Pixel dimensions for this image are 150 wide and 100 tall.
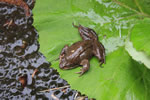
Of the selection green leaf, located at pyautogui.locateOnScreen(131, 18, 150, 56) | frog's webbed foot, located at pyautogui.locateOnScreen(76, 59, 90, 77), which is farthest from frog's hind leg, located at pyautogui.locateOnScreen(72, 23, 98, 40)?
green leaf, located at pyautogui.locateOnScreen(131, 18, 150, 56)

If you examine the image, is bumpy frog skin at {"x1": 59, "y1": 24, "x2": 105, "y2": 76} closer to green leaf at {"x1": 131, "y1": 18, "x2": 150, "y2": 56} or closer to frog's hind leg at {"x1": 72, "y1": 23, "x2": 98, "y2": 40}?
frog's hind leg at {"x1": 72, "y1": 23, "x2": 98, "y2": 40}

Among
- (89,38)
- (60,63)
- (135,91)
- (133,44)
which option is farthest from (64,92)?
(133,44)

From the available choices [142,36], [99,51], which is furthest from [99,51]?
[142,36]

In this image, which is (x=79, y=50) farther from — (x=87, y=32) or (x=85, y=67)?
(x=85, y=67)

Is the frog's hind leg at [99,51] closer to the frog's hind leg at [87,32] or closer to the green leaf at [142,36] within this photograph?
the frog's hind leg at [87,32]

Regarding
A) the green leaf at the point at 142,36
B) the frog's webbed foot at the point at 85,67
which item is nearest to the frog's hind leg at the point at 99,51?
the frog's webbed foot at the point at 85,67

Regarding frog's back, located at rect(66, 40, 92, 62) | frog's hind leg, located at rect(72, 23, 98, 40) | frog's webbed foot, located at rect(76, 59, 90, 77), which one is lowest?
frog's webbed foot, located at rect(76, 59, 90, 77)
